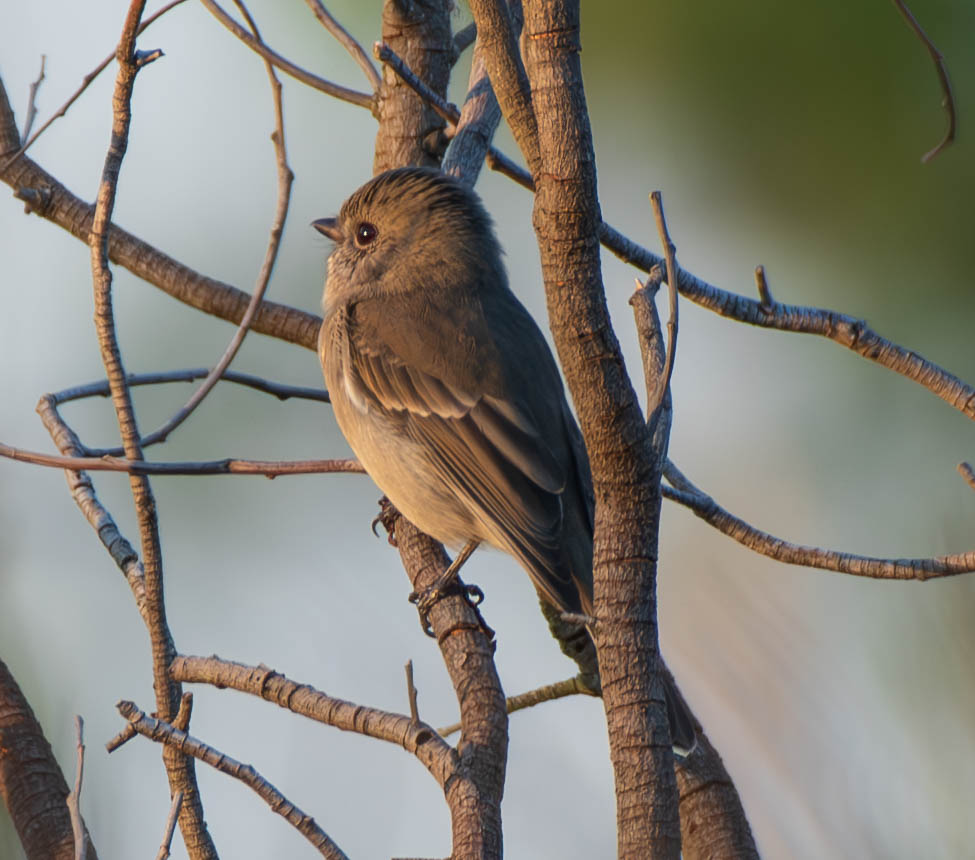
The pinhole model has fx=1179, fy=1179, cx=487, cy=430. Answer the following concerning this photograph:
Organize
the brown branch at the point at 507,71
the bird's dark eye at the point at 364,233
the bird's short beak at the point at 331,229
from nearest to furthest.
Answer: the brown branch at the point at 507,71 < the bird's dark eye at the point at 364,233 < the bird's short beak at the point at 331,229

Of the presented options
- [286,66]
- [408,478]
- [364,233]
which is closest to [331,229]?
[364,233]

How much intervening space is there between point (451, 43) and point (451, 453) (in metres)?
1.74

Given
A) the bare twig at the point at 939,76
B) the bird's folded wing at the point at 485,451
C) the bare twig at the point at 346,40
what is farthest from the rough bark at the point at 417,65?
the bare twig at the point at 939,76

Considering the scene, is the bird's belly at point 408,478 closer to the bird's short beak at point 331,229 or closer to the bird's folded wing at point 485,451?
the bird's folded wing at point 485,451

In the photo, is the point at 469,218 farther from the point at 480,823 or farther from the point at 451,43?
the point at 480,823

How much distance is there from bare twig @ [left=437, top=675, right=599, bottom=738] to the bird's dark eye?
78.7 inches

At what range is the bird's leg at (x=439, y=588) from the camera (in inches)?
144

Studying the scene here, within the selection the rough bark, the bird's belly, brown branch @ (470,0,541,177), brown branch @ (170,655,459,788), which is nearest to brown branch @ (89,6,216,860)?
brown branch @ (170,655,459,788)

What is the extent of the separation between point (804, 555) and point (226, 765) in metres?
1.41

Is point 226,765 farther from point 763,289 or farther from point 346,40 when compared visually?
point 346,40

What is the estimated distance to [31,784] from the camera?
3193mm

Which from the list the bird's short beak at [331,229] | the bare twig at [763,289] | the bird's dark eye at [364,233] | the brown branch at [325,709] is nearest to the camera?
the brown branch at [325,709]

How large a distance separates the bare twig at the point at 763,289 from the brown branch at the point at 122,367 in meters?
1.51

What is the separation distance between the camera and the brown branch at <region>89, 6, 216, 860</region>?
8.73ft
